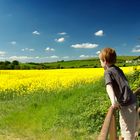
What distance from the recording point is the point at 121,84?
5.19 metres

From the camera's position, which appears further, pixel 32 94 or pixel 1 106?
pixel 32 94

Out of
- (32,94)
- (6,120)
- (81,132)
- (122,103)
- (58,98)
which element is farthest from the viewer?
(32,94)

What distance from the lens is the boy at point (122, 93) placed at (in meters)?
5.18

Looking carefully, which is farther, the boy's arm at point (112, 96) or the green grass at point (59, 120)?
the green grass at point (59, 120)

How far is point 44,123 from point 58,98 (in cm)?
379

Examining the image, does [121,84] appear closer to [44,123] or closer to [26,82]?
[44,123]

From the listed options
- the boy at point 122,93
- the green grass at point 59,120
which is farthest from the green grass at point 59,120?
the boy at point 122,93

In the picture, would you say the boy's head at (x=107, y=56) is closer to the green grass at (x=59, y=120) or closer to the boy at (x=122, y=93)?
the boy at (x=122, y=93)

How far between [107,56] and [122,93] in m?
0.48

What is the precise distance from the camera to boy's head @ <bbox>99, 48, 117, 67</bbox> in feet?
17.0

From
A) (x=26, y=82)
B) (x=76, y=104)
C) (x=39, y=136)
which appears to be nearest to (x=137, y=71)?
(x=76, y=104)

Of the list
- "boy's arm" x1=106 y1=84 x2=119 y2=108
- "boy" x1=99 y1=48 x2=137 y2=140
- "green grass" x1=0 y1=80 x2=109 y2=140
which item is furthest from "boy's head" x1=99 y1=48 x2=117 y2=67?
"green grass" x1=0 y1=80 x2=109 y2=140

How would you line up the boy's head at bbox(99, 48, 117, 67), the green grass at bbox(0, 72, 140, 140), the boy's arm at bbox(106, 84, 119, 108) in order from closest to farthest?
1. the boy's arm at bbox(106, 84, 119, 108)
2. the boy's head at bbox(99, 48, 117, 67)
3. the green grass at bbox(0, 72, 140, 140)

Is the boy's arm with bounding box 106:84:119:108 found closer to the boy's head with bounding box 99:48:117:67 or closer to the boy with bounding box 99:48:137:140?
the boy with bounding box 99:48:137:140
